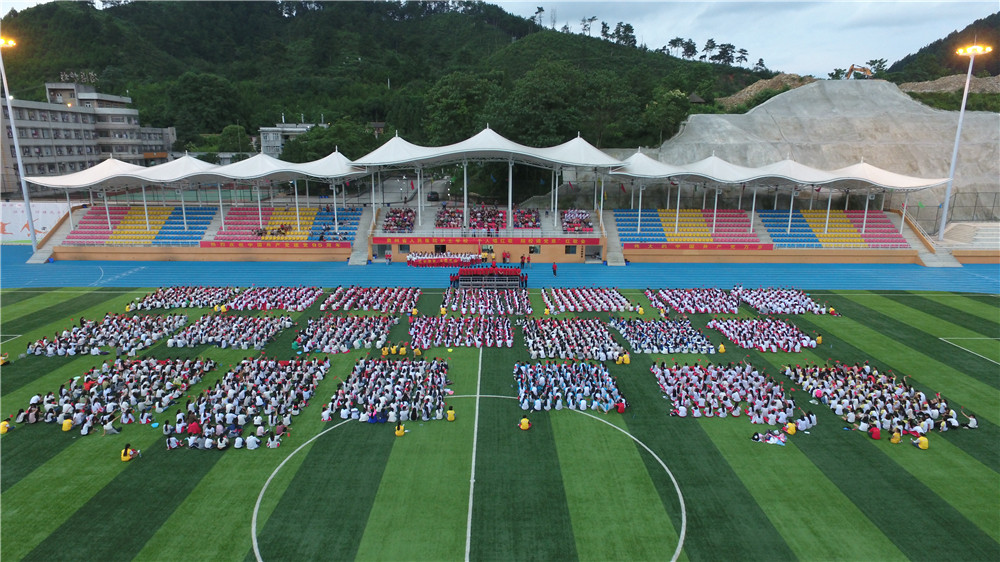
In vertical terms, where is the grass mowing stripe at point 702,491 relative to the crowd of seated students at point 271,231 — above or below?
below

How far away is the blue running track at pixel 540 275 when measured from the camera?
3509cm

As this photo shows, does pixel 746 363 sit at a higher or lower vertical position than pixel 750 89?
lower

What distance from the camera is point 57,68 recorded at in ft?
275

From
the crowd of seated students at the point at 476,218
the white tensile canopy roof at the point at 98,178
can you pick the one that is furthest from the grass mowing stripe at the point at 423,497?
the white tensile canopy roof at the point at 98,178

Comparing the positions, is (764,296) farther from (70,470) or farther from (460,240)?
(70,470)

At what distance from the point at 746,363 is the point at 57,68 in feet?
343

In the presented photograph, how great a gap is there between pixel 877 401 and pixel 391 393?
52.6ft

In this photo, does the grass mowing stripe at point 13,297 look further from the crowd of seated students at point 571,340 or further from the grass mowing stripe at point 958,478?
the grass mowing stripe at point 958,478

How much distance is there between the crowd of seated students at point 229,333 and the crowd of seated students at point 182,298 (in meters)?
3.87

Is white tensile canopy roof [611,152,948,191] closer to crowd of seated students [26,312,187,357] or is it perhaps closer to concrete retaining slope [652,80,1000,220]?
concrete retaining slope [652,80,1000,220]

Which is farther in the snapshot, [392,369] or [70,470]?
[392,369]

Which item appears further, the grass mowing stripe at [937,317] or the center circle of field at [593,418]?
the grass mowing stripe at [937,317]

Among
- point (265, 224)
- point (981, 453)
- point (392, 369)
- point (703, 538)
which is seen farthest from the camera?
point (265, 224)

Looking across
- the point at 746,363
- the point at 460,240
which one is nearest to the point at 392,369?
the point at 746,363
